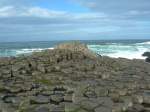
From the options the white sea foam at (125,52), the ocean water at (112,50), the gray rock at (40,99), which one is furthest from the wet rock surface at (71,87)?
the white sea foam at (125,52)

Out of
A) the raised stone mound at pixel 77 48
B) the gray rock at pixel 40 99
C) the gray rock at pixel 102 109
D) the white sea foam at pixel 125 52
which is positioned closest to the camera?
the gray rock at pixel 102 109

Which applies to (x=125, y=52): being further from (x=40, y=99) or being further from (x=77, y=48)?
(x=40, y=99)

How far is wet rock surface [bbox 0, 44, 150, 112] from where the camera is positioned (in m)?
7.30

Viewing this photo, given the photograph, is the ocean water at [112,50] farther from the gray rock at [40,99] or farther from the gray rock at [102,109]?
the gray rock at [102,109]

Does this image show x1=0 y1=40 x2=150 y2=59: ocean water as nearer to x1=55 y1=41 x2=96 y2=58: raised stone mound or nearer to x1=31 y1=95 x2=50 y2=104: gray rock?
x1=55 y1=41 x2=96 y2=58: raised stone mound

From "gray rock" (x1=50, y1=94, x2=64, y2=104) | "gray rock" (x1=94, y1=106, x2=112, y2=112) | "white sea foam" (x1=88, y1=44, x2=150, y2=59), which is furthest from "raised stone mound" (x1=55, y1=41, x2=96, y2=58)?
"white sea foam" (x1=88, y1=44, x2=150, y2=59)

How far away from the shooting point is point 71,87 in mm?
9109

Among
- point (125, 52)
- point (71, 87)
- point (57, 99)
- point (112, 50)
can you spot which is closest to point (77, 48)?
point (71, 87)

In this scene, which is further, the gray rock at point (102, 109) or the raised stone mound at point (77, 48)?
the raised stone mound at point (77, 48)

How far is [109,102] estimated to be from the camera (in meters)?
7.39

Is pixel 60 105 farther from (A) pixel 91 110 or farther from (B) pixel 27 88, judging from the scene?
(B) pixel 27 88

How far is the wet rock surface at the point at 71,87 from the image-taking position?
7.30m

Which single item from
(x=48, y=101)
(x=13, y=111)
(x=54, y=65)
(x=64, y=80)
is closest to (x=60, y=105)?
(x=48, y=101)

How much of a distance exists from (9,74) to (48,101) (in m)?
3.76
